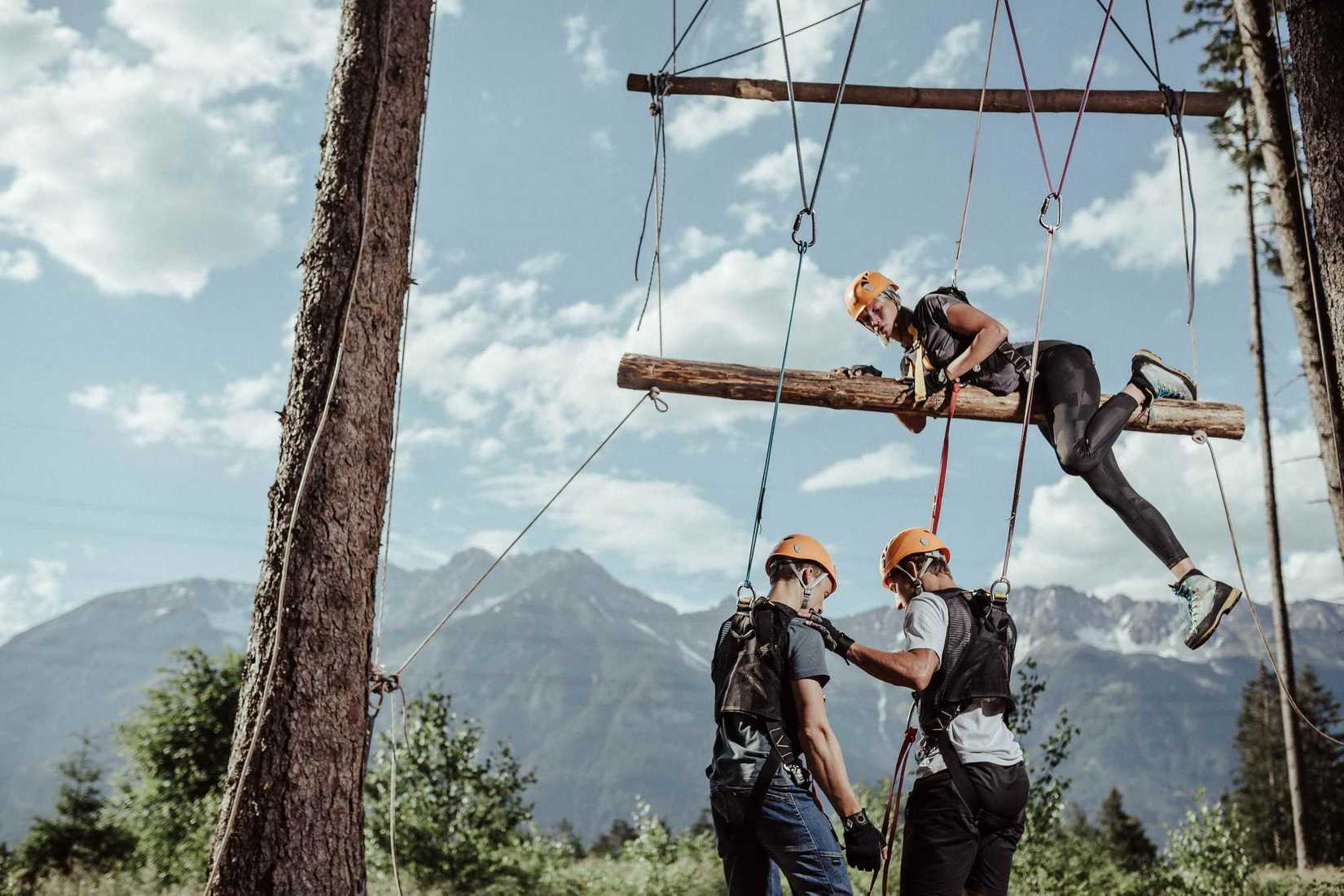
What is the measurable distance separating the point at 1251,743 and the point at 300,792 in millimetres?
65224

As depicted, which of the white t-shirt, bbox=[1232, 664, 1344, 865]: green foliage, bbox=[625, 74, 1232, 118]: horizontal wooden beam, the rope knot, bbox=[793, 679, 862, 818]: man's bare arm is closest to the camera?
bbox=[793, 679, 862, 818]: man's bare arm

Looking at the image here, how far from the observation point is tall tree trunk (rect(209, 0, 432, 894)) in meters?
3.96

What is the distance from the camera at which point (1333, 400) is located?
6.02 m

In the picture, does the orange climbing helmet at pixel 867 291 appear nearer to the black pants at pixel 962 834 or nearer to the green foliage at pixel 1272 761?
the black pants at pixel 962 834

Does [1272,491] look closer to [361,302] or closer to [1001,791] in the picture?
[1001,791]

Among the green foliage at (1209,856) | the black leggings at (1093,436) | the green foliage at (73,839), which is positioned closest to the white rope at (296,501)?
the black leggings at (1093,436)

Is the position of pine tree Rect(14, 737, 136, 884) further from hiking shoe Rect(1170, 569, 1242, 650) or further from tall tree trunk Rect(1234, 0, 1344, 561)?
tall tree trunk Rect(1234, 0, 1344, 561)

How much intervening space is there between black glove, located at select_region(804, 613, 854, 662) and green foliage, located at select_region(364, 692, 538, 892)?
40.5ft

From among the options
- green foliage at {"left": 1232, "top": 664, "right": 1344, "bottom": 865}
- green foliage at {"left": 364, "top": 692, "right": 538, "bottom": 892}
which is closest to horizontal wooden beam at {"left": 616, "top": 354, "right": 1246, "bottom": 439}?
green foliage at {"left": 364, "top": 692, "right": 538, "bottom": 892}

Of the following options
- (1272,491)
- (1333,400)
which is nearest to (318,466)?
(1333,400)

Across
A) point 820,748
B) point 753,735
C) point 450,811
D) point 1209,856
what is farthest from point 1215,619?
point 450,811

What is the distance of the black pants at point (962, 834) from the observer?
3.87 metres

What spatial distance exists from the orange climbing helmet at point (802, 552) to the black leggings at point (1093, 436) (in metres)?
2.19

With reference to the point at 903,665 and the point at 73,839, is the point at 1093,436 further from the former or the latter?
the point at 73,839
